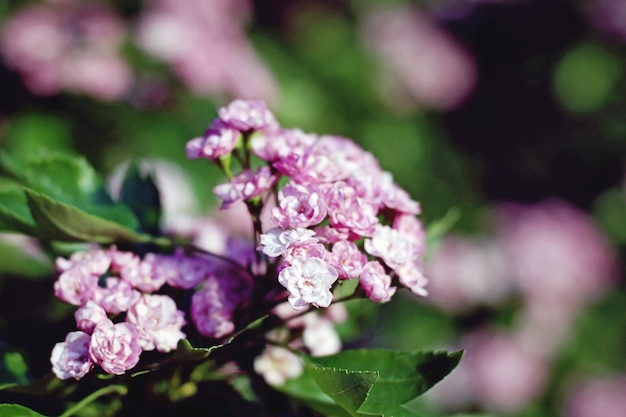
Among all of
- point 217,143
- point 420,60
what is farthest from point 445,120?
point 217,143

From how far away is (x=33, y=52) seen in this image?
193 cm

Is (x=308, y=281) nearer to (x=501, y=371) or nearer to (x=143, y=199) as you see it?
(x=143, y=199)

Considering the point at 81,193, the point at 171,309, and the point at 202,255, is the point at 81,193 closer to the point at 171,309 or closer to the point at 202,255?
the point at 202,255

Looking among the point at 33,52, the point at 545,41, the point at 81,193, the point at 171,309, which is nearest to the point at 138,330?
the point at 171,309

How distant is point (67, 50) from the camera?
204 centimetres

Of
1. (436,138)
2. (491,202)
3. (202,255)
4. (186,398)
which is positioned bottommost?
(491,202)

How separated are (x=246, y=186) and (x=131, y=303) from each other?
A: 18 cm

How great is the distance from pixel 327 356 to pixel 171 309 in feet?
0.65

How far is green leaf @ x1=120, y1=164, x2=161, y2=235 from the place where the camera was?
1.05m

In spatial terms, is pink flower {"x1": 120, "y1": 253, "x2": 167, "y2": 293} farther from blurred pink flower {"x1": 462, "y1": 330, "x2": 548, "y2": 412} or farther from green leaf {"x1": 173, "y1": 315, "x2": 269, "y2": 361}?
blurred pink flower {"x1": 462, "y1": 330, "x2": 548, "y2": 412}

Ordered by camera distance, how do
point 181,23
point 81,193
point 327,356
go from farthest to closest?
point 181,23 < point 81,193 < point 327,356

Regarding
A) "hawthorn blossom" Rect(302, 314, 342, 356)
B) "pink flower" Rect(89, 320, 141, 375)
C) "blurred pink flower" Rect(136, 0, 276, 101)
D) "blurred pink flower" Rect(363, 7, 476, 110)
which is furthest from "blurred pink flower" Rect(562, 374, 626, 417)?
"pink flower" Rect(89, 320, 141, 375)

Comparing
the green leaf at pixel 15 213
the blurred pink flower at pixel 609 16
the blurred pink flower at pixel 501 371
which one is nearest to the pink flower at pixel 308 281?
the green leaf at pixel 15 213

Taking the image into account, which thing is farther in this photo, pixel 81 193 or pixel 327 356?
pixel 81 193
